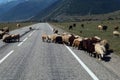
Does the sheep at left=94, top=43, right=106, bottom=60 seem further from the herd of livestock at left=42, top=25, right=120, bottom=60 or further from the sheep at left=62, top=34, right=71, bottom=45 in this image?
the sheep at left=62, top=34, right=71, bottom=45

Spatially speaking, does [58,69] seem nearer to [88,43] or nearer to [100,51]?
[100,51]

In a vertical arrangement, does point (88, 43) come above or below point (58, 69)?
above

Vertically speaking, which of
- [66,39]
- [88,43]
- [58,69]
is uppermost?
[88,43]

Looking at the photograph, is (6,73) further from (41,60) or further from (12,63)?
(41,60)

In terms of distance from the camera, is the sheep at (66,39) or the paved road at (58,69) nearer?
the paved road at (58,69)

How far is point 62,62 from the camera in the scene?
18.4 meters

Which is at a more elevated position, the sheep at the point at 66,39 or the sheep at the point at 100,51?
the sheep at the point at 100,51

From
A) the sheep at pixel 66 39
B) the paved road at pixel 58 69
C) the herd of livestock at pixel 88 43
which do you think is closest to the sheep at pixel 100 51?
the herd of livestock at pixel 88 43

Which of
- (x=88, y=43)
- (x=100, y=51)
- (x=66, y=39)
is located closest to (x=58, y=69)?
(x=100, y=51)

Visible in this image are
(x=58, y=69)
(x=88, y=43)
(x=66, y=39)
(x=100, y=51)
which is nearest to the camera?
(x=58, y=69)

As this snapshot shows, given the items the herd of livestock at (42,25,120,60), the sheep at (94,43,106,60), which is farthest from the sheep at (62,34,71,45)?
the sheep at (94,43,106,60)

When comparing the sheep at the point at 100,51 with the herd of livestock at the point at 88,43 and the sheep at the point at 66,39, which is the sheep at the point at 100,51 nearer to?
the herd of livestock at the point at 88,43

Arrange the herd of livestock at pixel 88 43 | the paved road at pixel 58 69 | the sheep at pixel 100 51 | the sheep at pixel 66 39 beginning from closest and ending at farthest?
the paved road at pixel 58 69
the sheep at pixel 100 51
the herd of livestock at pixel 88 43
the sheep at pixel 66 39

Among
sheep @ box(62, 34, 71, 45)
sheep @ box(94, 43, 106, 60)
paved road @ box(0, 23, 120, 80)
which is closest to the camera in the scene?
paved road @ box(0, 23, 120, 80)
